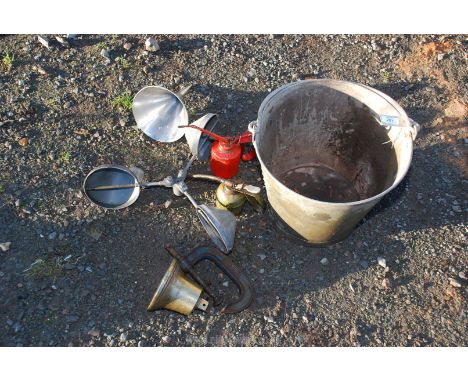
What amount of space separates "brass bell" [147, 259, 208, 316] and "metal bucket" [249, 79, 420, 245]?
778 millimetres

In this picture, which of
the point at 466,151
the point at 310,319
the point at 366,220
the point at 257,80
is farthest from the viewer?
the point at 257,80

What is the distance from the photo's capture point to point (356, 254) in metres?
3.33

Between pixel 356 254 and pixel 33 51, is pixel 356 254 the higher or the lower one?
the lower one

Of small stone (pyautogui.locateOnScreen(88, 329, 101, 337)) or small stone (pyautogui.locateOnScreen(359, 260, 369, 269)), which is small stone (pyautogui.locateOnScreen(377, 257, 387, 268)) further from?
small stone (pyautogui.locateOnScreen(88, 329, 101, 337))

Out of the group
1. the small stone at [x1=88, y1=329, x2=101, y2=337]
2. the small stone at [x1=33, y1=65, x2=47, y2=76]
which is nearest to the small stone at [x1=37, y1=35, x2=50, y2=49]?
the small stone at [x1=33, y1=65, x2=47, y2=76]

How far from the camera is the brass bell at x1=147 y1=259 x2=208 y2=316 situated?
287 centimetres

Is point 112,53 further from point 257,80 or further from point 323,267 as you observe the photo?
point 323,267

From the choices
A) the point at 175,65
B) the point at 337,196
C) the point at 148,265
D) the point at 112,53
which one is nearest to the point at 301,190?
the point at 337,196

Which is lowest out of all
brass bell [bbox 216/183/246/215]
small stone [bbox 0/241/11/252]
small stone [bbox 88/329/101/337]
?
small stone [bbox 88/329/101/337]

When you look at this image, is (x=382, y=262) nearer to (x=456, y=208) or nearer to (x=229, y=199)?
(x=456, y=208)

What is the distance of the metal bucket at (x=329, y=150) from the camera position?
9.18 ft

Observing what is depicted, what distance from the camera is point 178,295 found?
2.93 m

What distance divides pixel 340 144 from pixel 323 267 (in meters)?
0.99

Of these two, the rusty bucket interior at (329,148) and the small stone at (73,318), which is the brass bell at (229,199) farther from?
the small stone at (73,318)
